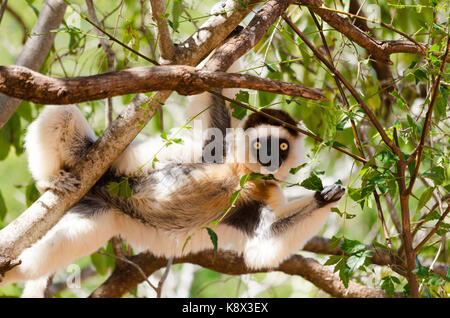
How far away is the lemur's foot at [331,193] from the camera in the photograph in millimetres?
4102

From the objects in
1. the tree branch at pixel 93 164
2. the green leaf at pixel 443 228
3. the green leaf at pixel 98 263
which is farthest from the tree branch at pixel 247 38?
the green leaf at pixel 98 263

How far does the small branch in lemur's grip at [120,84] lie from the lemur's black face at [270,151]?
5.70ft

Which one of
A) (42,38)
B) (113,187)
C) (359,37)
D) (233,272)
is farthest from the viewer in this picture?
(233,272)

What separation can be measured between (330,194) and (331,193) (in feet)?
0.04

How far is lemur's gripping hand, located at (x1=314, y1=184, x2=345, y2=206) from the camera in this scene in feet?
13.5

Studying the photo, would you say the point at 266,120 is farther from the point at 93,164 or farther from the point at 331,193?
the point at 93,164

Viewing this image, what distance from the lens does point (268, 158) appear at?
4457 millimetres

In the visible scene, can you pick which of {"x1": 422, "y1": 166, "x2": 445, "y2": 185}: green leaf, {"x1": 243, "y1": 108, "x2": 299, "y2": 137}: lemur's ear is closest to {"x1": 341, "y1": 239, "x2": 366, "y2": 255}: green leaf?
{"x1": 422, "y1": 166, "x2": 445, "y2": 185}: green leaf

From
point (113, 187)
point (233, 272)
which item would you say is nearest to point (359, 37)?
point (113, 187)

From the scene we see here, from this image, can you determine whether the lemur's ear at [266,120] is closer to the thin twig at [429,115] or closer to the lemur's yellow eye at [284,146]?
the lemur's yellow eye at [284,146]

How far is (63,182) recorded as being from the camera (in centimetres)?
368

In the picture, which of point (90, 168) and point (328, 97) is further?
point (328, 97)
